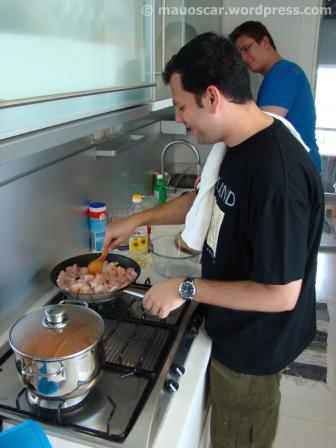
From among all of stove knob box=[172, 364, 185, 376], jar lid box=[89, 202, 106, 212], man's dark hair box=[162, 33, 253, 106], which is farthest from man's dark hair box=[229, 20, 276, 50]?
stove knob box=[172, 364, 185, 376]

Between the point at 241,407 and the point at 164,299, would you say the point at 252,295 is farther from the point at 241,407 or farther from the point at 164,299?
Answer: the point at 241,407

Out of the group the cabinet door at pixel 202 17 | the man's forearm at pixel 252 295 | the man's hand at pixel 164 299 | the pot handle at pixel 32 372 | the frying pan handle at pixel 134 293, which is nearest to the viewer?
the pot handle at pixel 32 372

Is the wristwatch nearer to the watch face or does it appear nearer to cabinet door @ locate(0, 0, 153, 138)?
the watch face

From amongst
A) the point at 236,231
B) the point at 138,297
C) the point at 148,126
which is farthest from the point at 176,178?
the point at 236,231

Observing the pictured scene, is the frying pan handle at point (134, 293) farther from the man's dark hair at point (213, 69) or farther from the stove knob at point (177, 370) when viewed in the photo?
the man's dark hair at point (213, 69)

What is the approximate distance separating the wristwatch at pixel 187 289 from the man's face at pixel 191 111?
1.06ft

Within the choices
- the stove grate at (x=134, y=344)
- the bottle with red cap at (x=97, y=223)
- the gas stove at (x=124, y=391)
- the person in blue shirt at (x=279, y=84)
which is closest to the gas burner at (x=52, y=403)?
the gas stove at (x=124, y=391)

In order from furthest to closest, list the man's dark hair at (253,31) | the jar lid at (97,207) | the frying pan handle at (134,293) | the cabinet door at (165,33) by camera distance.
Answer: the man's dark hair at (253,31), the jar lid at (97,207), the cabinet door at (165,33), the frying pan handle at (134,293)

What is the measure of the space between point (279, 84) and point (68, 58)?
4.72ft

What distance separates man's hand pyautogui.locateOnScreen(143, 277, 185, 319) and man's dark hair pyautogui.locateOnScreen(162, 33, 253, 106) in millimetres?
407

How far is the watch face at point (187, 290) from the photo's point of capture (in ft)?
3.01

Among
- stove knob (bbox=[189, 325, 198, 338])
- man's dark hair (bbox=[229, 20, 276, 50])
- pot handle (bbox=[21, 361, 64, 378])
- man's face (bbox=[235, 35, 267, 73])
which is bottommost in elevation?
stove knob (bbox=[189, 325, 198, 338])

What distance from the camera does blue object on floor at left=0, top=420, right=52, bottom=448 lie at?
634mm

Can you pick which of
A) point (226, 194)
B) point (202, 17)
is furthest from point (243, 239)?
point (202, 17)
